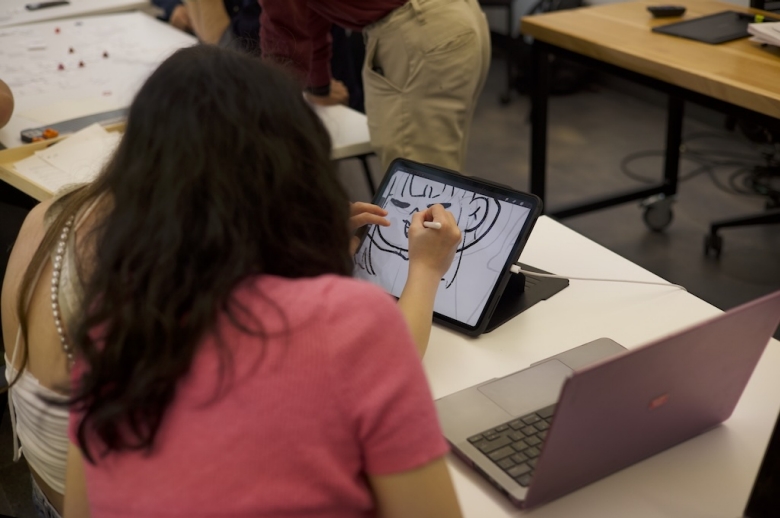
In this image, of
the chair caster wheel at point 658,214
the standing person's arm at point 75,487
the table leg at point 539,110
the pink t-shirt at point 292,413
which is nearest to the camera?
the pink t-shirt at point 292,413

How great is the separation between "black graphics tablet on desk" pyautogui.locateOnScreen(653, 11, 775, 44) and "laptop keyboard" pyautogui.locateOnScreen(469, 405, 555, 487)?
154 cm

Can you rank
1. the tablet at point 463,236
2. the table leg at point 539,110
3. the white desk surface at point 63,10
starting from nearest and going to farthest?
1. the tablet at point 463,236
2. the table leg at point 539,110
3. the white desk surface at point 63,10

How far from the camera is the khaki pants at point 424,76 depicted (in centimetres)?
204

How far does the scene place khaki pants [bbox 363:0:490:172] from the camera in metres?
2.04

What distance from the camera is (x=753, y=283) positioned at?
2.66 metres

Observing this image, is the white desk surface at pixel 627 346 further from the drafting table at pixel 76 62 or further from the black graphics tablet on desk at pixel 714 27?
the drafting table at pixel 76 62

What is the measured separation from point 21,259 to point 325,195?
0.45 metres

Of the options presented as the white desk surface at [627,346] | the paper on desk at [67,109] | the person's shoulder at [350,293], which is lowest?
the white desk surface at [627,346]

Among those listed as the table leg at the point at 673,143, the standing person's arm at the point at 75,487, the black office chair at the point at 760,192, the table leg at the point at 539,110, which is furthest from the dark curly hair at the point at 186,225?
the table leg at the point at 673,143

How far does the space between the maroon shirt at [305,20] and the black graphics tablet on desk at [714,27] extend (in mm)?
782

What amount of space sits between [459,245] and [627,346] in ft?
0.92

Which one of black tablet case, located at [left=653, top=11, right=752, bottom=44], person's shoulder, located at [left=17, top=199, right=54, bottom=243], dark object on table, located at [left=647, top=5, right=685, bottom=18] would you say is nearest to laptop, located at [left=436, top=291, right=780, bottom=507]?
person's shoulder, located at [left=17, top=199, right=54, bottom=243]

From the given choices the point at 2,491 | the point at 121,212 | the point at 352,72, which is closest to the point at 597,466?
the point at 121,212

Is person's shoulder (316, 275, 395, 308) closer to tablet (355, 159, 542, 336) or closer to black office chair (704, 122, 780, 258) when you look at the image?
tablet (355, 159, 542, 336)
